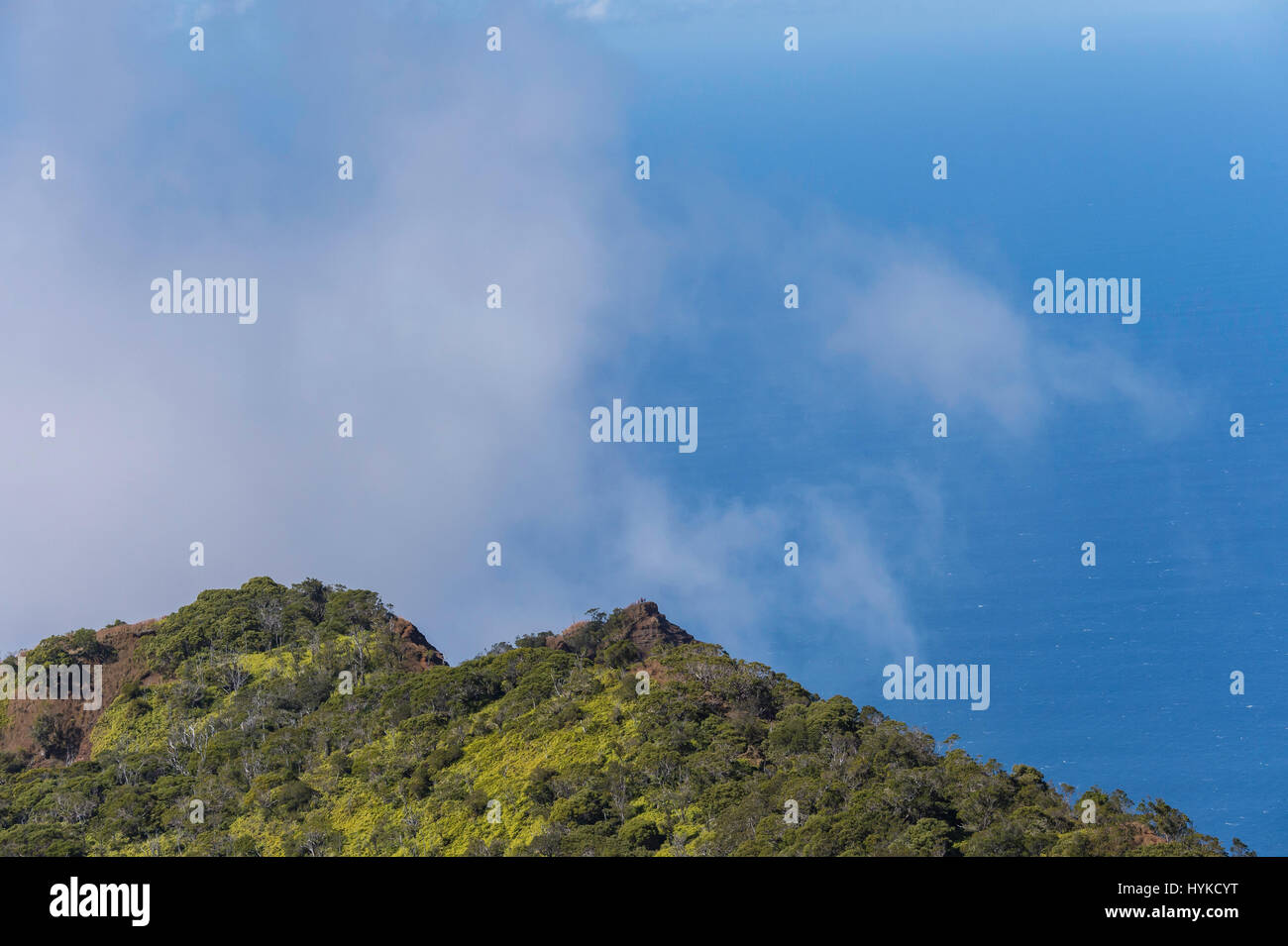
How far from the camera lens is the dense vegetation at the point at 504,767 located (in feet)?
130

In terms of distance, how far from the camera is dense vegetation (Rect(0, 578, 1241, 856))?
39.5 meters

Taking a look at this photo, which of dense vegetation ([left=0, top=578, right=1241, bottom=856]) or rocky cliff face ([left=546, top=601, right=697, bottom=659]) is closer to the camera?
dense vegetation ([left=0, top=578, right=1241, bottom=856])

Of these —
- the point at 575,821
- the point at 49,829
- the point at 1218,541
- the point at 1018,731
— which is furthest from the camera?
the point at 1218,541

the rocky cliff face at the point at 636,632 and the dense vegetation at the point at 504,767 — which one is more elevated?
the rocky cliff face at the point at 636,632

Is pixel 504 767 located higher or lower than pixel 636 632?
lower

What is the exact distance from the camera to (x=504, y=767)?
4553 centimetres

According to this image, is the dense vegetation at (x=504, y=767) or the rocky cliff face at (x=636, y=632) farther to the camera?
the rocky cliff face at (x=636, y=632)

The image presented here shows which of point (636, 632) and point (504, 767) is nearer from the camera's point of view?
point (504, 767)

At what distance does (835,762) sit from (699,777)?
3.89 meters

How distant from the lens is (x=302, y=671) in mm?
55281

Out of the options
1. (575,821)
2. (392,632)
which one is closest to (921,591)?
(392,632)

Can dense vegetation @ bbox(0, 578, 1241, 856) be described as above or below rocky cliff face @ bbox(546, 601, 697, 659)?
below
